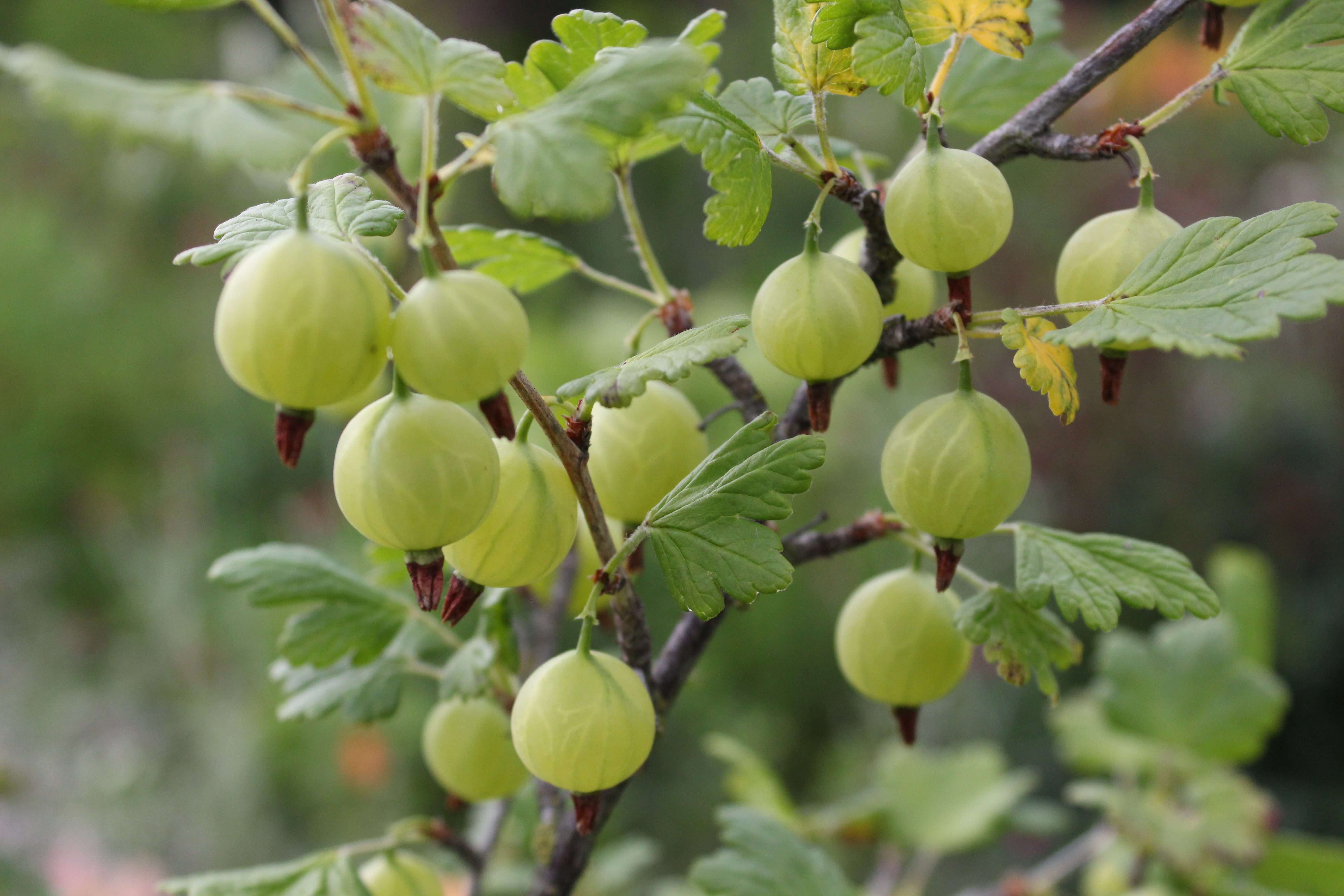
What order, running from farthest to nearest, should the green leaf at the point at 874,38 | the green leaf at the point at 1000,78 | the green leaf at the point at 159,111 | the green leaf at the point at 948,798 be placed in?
the green leaf at the point at 948,798, the green leaf at the point at 1000,78, the green leaf at the point at 874,38, the green leaf at the point at 159,111

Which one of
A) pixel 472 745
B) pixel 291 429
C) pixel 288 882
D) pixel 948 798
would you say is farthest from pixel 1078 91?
pixel 948 798

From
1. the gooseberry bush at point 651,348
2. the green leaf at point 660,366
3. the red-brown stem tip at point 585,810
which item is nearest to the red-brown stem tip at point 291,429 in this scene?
the gooseberry bush at point 651,348

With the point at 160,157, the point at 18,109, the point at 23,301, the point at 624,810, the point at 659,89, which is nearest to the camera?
the point at 659,89

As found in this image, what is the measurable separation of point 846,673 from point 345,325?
0.38m

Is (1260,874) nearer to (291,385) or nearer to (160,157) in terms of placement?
(291,385)

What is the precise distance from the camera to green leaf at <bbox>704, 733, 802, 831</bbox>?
0.86m

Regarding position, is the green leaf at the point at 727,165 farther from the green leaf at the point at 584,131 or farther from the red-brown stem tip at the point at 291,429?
the red-brown stem tip at the point at 291,429

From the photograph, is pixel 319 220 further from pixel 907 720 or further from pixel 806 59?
pixel 907 720

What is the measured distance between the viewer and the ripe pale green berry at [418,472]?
0.39m

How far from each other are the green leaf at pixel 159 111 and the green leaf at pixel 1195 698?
92 cm

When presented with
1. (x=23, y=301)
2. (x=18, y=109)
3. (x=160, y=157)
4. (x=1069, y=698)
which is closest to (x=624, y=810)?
(x=1069, y=698)

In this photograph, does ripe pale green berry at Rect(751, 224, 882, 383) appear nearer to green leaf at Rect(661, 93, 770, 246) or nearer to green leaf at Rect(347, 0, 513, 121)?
green leaf at Rect(661, 93, 770, 246)

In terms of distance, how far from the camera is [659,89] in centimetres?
33

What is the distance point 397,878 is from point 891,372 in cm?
44
